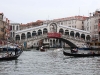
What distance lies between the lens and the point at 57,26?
4578 cm

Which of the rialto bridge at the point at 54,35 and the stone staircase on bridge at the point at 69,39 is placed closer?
the stone staircase on bridge at the point at 69,39

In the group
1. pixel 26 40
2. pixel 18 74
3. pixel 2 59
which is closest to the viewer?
pixel 18 74

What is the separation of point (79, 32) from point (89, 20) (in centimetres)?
426

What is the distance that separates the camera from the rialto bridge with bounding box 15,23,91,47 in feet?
144

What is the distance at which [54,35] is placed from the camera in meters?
44.8

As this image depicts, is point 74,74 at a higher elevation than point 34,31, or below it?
below

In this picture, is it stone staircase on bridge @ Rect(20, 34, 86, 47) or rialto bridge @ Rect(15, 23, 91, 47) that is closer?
stone staircase on bridge @ Rect(20, 34, 86, 47)

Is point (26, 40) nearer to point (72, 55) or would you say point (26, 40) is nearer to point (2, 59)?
point (72, 55)

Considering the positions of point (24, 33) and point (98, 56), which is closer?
point (98, 56)

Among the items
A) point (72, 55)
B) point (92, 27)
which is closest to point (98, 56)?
point (72, 55)

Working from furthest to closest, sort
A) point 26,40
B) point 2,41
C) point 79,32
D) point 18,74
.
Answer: point 79,32 → point 26,40 → point 2,41 → point 18,74

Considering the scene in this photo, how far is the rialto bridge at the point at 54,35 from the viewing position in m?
43.8

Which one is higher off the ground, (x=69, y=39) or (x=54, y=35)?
(x=54, y=35)

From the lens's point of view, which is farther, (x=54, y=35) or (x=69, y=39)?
(x=54, y=35)
